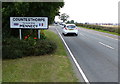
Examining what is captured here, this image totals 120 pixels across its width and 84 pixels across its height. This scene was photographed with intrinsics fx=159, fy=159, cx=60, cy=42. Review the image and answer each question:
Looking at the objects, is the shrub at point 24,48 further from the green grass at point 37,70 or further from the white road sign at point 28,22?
the white road sign at point 28,22

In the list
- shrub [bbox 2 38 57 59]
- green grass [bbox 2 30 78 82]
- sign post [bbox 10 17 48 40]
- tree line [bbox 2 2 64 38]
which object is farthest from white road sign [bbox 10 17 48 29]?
green grass [bbox 2 30 78 82]

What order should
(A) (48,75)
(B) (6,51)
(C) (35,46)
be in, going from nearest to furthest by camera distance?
(A) (48,75) → (B) (6,51) → (C) (35,46)

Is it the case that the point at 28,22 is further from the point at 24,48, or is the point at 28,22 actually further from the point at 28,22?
the point at 24,48

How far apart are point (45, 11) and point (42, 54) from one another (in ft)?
9.96

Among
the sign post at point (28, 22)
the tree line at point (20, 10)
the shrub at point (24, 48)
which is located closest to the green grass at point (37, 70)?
the shrub at point (24, 48)

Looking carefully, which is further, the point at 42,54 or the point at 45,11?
the point at 45,11

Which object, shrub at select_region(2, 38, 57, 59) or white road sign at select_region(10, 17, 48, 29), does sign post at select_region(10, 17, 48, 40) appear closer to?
white road sign at select_region(10, 17, 48, 29)

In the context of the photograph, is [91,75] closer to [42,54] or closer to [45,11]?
[42,54]

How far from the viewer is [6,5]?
950 cm

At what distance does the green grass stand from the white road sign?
250 cm

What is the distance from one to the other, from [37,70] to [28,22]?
4468mm

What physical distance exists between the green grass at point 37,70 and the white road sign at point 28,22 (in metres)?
2.50

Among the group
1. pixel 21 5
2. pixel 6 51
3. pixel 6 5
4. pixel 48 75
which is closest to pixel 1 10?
pixel 6 5

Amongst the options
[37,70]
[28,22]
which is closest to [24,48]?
[28,22]
